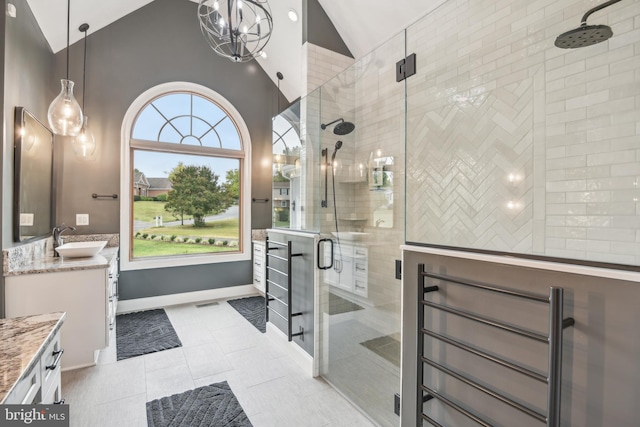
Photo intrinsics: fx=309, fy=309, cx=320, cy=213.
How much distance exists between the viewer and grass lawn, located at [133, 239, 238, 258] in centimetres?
422

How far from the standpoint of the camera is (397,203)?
7.57 feet

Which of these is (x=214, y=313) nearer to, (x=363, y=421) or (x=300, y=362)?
(x=300, y=362)

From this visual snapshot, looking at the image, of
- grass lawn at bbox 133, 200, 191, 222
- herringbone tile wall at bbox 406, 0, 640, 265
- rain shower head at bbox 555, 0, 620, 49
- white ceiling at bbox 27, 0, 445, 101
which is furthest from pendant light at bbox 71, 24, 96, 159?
rain shower head at bbox 555, 0, 620, 49

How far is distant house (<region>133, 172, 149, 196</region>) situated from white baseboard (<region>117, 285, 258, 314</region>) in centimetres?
143

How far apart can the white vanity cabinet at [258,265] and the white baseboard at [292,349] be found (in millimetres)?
1323

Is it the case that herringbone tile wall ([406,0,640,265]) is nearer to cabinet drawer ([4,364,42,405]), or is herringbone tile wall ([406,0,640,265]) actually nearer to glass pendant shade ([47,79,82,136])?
cabinet drawer ([4,364,42,405])

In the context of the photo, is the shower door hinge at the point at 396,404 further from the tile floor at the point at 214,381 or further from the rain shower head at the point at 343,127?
the rain shower head at the point at 343,127

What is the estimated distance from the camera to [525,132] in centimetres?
A: 147

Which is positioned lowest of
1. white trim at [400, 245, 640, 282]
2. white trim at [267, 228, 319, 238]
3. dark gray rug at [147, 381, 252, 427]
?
dark gray rug at [147, 381, 252, 427]

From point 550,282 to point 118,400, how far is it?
106 inches

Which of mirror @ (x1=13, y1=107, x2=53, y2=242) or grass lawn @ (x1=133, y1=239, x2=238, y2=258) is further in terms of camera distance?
grass lawn @ (x1=133, y1=239, x2=238, y2=258)

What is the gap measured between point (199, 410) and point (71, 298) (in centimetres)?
151

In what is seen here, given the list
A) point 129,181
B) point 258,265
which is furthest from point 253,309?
point 129,181

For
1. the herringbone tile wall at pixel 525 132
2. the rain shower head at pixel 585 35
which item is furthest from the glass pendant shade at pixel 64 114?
the rain shower head at pixel 585 35
